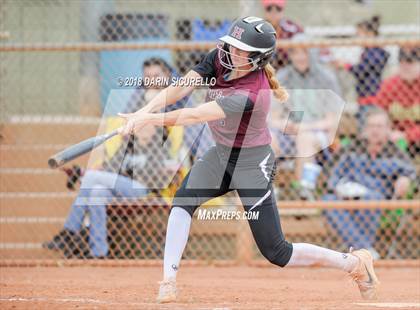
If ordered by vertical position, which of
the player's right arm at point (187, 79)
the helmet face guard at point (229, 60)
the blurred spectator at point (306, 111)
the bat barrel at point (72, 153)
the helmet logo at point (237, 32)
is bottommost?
the blurred spectator at point (306, 111)

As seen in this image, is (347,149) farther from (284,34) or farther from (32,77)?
(32,77)

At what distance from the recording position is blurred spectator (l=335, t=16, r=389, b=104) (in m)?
8.26

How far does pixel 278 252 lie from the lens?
4.99m

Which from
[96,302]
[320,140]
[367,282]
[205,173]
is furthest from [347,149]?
[96,302]

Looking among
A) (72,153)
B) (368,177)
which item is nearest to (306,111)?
(368,177)

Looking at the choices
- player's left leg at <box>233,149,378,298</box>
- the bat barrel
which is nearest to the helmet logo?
player's left leg at <box>233,149,378,298</box>

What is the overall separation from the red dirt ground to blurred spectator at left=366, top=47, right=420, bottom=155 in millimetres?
1367

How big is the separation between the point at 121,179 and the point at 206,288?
1.68 meters

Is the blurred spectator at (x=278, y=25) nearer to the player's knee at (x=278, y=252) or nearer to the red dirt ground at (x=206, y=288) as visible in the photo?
the red dirt ground at (x=206, y=288)

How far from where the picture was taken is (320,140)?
7.59 m

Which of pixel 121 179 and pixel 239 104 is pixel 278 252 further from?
pixel 121 179

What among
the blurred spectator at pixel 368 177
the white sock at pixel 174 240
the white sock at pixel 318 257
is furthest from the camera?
the blurred spectator at pixel 368 177

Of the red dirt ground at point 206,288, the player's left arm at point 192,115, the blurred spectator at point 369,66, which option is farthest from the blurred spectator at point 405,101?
the player's left arm at point 192,115

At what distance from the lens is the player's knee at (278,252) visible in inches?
196
